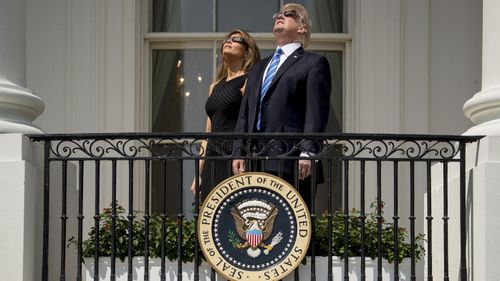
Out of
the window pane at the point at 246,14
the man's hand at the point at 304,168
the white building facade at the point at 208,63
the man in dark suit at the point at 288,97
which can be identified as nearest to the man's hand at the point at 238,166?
the man in dark suit at the point at 288,97

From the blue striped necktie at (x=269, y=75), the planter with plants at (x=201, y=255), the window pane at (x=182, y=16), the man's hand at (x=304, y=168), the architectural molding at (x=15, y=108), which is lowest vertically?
the planter with plants at (x=201, y=255)

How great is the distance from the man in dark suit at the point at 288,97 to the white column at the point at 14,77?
1.37m

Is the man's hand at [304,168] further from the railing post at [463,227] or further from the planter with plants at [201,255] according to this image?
the railing post at [463,227]

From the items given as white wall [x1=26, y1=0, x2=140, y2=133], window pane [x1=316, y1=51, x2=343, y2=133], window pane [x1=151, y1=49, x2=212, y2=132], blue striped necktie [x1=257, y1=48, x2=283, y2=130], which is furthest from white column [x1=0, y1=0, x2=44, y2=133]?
window pane [x1=316, y1=51, x2=343, y2=133]

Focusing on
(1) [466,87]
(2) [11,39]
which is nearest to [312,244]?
(2) [11,39]

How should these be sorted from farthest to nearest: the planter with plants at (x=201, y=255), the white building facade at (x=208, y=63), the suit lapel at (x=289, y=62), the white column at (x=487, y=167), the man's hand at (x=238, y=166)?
the white building facade at (x=208, y=63)
the suit lapel at (x=289, y=62)
the man's hand at (x=238, y=166)
the planter with plants at (x=201, y=255)
the white column at (x=487, y=167)

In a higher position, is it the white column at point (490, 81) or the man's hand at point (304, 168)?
the white column at point (490, 81)

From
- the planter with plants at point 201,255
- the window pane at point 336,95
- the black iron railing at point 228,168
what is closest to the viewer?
the black iron railing at point 228,168

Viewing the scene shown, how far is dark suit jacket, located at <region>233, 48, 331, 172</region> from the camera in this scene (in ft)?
29.2

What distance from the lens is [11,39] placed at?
919cm

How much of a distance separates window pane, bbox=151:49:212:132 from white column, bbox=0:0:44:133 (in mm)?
2527

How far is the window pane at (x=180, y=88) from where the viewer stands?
11758 mm

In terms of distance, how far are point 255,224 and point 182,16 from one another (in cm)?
358

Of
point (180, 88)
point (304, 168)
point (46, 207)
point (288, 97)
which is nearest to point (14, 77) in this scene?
point (46, 207)
